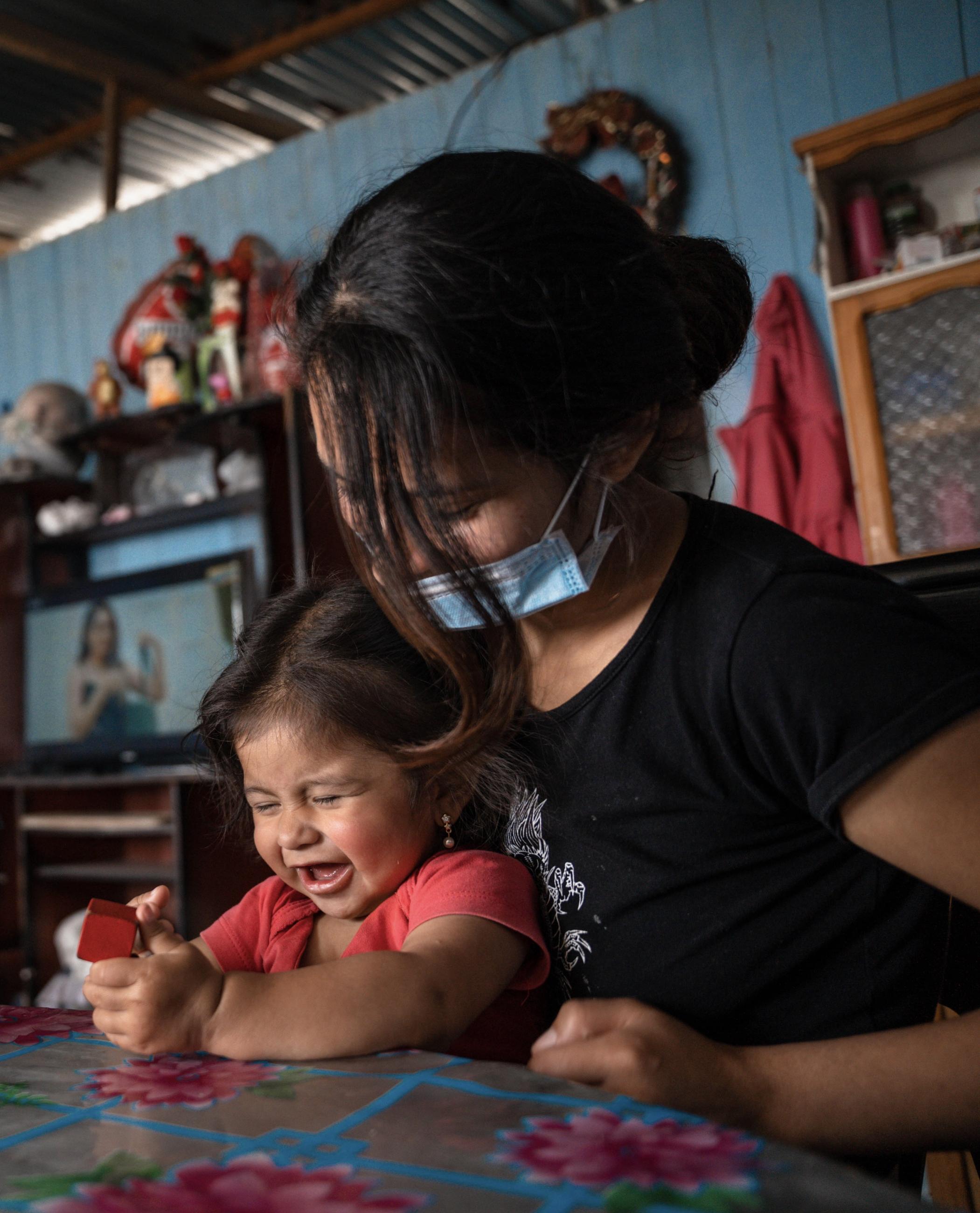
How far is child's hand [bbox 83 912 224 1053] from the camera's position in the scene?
72 centimetres

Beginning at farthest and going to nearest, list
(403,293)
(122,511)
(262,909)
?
(122,511) < (262,909) < (403,293)

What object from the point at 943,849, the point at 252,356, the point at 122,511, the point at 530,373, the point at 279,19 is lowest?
the point at 943,849

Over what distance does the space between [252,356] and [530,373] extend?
10.4 ft

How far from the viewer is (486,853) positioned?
1.01 metres

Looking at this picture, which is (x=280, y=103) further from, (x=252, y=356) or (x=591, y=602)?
(x=591, y=602)

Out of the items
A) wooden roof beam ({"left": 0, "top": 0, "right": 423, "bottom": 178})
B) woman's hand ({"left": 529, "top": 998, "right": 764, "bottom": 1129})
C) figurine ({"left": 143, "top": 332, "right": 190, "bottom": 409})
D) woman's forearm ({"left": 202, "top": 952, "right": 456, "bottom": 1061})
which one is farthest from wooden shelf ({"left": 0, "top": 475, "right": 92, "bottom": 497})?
woman's hand ({"left": 529, "top": 998, "right": 764, "bottom": 1129})

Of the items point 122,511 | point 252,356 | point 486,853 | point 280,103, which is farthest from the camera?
point 280,103

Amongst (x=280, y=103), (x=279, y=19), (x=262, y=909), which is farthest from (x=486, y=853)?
(x=280, y=103)

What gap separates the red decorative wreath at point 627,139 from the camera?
3.05m

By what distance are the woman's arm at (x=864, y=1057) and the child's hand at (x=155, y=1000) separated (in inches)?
9.3

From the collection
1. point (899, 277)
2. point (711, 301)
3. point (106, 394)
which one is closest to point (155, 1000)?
point (711, 301)

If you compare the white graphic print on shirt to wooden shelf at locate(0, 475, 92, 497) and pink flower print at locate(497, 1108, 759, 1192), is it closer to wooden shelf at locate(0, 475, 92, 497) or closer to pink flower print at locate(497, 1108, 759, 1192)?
pink flower print at locate(497, 1108, 759, 1192)

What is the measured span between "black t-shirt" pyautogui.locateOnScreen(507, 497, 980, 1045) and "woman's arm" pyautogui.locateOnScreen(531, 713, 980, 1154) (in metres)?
0.03

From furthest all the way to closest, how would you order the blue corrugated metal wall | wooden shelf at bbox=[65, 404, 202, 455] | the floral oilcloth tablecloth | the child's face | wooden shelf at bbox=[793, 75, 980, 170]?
wooden shelf at bbox=[65, 404, 202, 455], the blue corrugated metal wall, wooden shelf at bbox=[793, 75, 980, 170], the child's face, the floral oilcloth tablecloth
